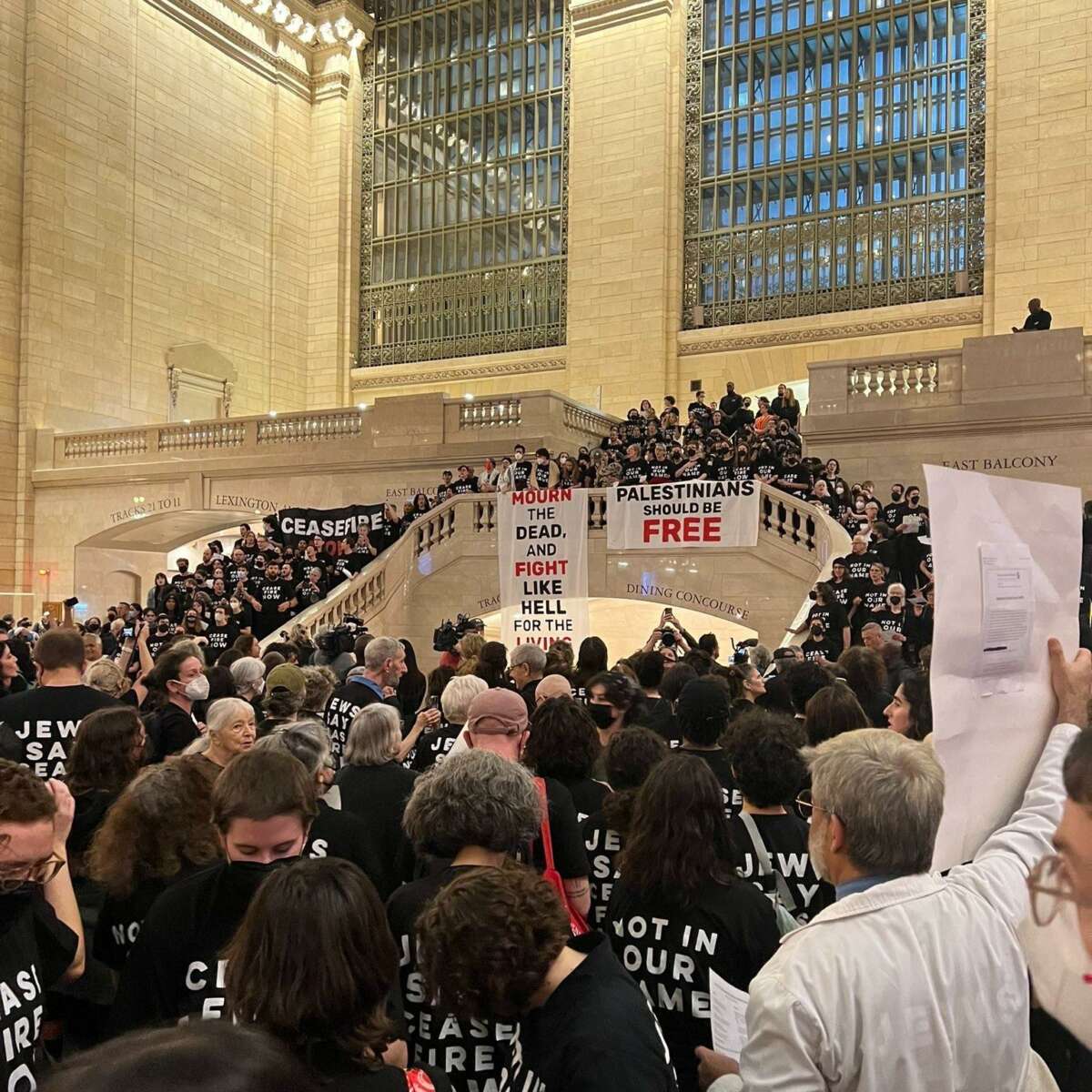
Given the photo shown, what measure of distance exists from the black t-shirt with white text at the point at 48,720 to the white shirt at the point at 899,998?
3.83 metres

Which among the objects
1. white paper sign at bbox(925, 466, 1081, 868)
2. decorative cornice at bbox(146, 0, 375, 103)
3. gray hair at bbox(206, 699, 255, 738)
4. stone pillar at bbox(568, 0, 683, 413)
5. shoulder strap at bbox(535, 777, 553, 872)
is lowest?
shoulder strap at bbox(535, 777, 553, 872)

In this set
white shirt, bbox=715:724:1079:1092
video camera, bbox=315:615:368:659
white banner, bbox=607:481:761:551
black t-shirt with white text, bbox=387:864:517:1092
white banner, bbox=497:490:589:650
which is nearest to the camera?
white shirt, bbox=715:724:1079:1092

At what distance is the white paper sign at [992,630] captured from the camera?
2.16 m

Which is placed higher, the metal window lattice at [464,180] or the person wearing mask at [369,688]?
the metal window lattice at [464,180]

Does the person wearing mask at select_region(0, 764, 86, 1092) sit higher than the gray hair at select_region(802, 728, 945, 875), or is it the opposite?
the gray hair at select_region(802, 728, 945, 875)

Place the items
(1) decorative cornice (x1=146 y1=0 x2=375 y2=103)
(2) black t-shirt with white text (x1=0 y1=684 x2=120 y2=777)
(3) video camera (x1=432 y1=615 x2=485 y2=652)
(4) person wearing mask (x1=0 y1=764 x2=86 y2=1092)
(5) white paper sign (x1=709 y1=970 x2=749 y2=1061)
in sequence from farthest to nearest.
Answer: (1) decorative cornice (x1=146 y1=0 x2=375 y2=103), (3) video camera (x1=432 y1=615 x2=485 y2=652), (2) black t-shirt with white text (x1=0 y1=684 x2=120 y2=777), (5) white paper sign (x1=709 y1=970 x2=749 y2=1061), (4) person wearing mask (x1=0 y1=764 x2=86 y2=1092)

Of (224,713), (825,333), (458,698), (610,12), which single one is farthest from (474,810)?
(610,12)

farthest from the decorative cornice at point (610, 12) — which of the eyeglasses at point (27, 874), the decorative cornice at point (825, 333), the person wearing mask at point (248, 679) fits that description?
the eyeglasses at point (27, 874)

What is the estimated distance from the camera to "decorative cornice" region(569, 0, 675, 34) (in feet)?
80.2

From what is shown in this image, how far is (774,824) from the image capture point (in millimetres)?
3297

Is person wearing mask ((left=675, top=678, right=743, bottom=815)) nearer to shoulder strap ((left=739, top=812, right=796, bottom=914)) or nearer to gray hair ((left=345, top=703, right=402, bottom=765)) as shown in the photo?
shoulder strap ((left=739, top=812, right=796, bottom=914))

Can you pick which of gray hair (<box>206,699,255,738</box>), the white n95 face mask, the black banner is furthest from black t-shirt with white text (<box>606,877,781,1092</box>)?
the black banner

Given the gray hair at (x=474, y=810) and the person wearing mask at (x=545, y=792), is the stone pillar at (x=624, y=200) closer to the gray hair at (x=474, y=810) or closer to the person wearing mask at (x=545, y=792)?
the person wearing mask at (x=545, y=792)

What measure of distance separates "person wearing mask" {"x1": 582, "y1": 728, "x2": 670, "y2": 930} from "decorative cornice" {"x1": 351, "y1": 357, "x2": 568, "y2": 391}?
22.4 m
